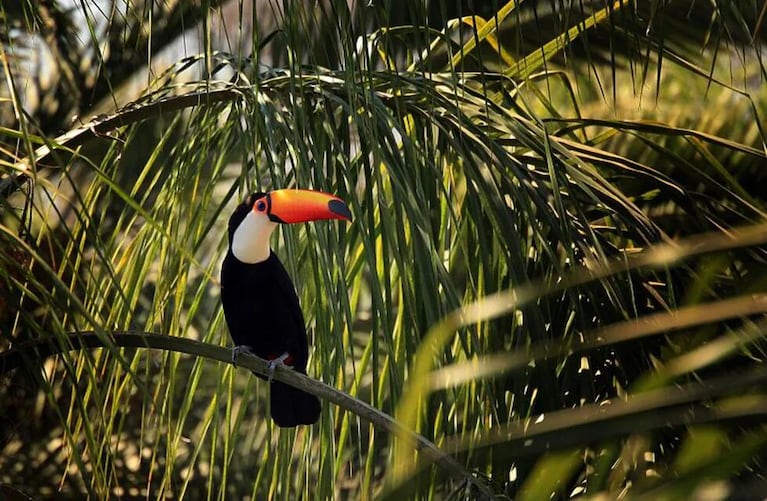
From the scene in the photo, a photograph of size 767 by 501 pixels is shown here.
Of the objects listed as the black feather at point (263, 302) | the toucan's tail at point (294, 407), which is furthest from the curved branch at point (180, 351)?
the black feather at point (263, 302)

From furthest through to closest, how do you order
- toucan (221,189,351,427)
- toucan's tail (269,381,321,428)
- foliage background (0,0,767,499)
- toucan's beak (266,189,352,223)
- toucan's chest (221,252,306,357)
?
toucan's chest (221,252,306,357) < toucan (221,189,351,427) < toucan's tail (269,381,321,428) < toucan's beak (266,189,352,223) < foliage background (0,0,767,499)

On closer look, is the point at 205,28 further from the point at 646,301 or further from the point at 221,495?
the point at 646,301

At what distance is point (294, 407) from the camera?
1.94 metres

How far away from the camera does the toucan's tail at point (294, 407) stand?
1922mm

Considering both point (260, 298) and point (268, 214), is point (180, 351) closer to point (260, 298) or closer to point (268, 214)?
point (268, 214)

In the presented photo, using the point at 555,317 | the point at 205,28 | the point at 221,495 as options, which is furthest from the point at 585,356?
the point at 205,28

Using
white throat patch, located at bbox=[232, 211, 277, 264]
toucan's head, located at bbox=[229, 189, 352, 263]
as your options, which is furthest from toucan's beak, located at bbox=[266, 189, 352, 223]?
white throat patch, located at bbox=[232, 211, 277, 264]

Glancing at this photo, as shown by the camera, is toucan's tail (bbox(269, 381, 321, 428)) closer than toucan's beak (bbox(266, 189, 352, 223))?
No

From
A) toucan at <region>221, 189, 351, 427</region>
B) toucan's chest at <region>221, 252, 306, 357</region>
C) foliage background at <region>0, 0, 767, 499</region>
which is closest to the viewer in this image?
foliage background at <region>0, 0, 767, 499</region>

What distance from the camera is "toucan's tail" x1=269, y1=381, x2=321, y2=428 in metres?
1.92

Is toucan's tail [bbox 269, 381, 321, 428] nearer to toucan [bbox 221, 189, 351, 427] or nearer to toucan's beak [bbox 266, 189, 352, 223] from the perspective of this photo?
toucan [bbox 221, 189, 351, 427]

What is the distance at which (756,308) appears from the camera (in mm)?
427

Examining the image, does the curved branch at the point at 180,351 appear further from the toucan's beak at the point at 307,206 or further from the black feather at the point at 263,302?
the black feather at the point at 263,302

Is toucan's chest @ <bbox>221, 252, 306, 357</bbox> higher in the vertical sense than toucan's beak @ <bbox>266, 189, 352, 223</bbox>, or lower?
higher
